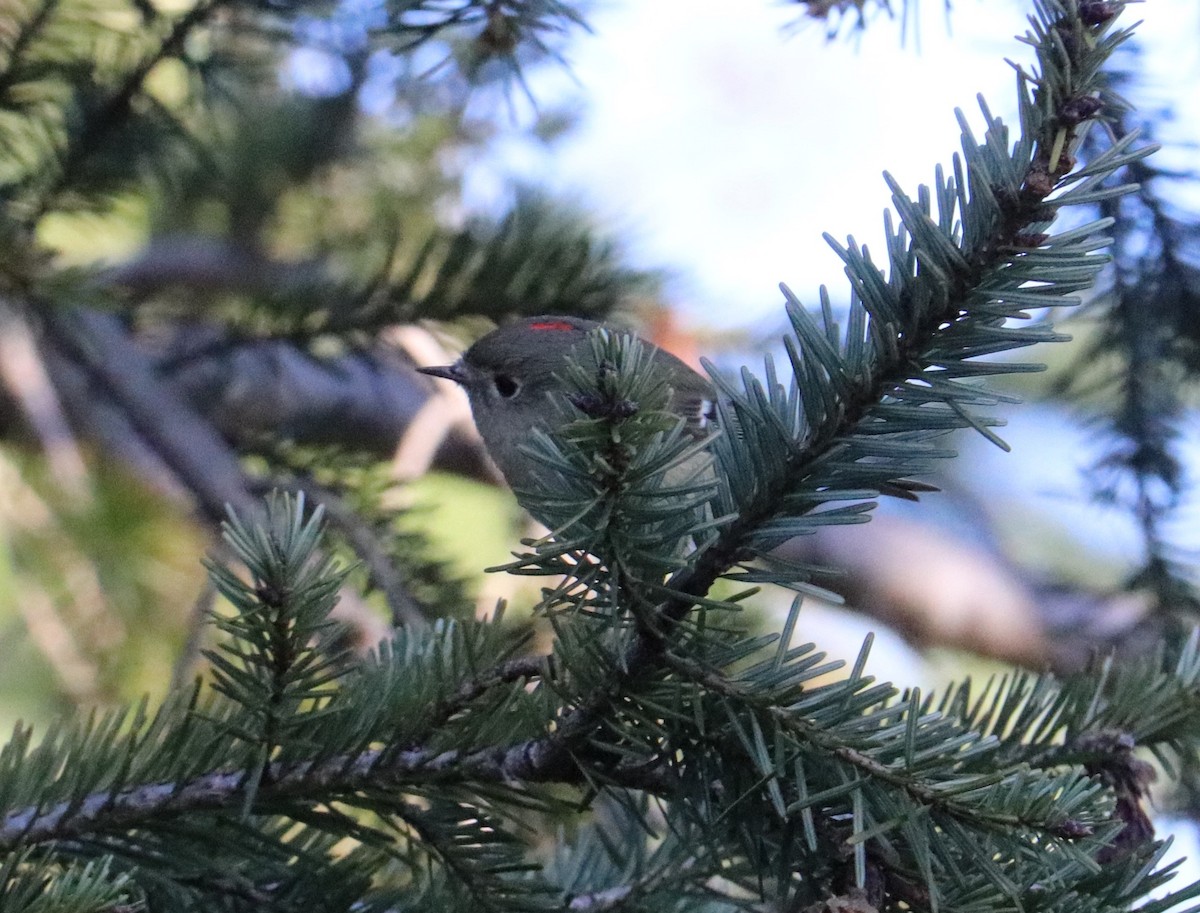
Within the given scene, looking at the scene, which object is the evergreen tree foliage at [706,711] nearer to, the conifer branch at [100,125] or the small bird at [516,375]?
the small bird at [516,375]

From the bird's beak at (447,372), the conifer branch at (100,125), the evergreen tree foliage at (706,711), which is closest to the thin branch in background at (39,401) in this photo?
the conifer branch at (100,125)

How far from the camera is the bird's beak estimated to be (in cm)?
177

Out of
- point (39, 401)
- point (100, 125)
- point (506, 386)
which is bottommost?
point (39, 401)

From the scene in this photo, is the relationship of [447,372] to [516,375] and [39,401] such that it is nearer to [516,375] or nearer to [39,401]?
[516,375]

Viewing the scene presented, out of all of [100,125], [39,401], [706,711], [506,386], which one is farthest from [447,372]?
[706,711]

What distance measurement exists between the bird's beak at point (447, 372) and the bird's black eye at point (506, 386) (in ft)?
0.18

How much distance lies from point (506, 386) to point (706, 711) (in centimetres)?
106

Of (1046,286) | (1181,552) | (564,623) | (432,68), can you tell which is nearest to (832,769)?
(564,623)

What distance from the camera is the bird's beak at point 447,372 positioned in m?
1.77

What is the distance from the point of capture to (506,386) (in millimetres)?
1817

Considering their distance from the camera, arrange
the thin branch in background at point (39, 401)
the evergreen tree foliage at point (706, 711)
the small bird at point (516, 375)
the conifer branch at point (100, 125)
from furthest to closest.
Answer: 1. the thin branch in background at point (39, 401)
2. the small bird at point (516, 375)
3. the conifer branch at point (100, 125)
4. the evergreen tree foliage at point (706, 711)

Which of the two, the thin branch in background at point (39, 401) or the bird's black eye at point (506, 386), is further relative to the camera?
the thin branch in background at point (39, 401)

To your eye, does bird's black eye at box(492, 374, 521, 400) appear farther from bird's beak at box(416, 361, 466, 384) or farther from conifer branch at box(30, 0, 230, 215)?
conifer branch at box(30, 0, 230, 215)

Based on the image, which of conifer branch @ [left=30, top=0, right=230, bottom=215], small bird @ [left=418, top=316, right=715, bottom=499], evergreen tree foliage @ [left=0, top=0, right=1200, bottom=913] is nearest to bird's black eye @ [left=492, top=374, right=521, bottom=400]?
small bird @ [left=418, top=316, right=715, bottom=499]
